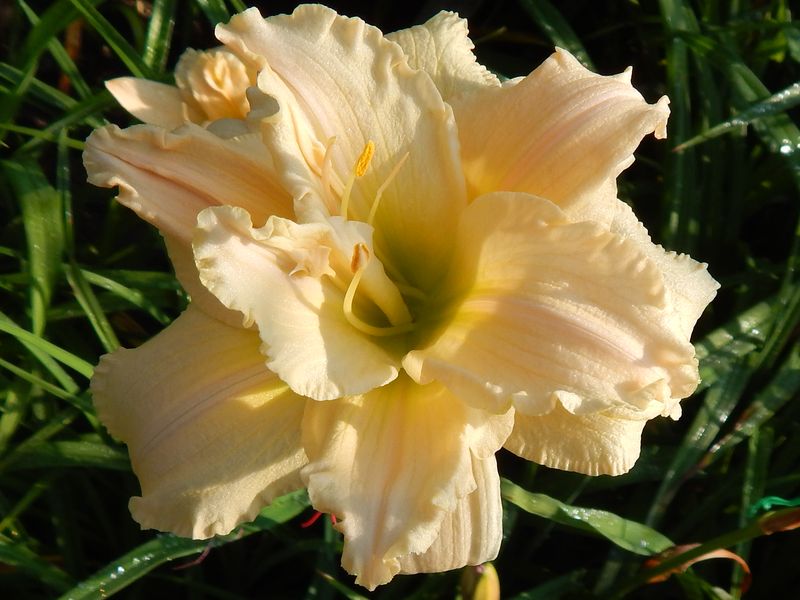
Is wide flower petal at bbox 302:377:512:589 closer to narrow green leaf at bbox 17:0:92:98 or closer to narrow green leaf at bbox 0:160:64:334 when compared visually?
narrow green leaf at bbox 0:160:64:334

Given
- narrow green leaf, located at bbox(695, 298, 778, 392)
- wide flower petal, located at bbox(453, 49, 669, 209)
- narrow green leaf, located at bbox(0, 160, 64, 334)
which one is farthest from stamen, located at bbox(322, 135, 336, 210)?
narrow green leaf, located at bbox(695, 298, 778, 392)

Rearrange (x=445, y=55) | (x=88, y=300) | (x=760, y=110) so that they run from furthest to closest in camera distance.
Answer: (x=760, y=110), (x=88, y=300), (x=445, y=55)

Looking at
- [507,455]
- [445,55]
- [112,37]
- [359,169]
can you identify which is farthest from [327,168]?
[507,455]

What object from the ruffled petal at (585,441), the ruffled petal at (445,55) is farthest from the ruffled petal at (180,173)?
the ruffled petal at (585,441)

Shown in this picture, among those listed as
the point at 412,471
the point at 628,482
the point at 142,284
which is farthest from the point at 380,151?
the point at 628,482

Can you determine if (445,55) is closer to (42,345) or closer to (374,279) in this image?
(374,279)
